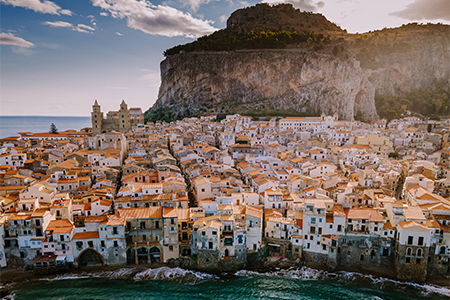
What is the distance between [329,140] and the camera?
55.3 metres

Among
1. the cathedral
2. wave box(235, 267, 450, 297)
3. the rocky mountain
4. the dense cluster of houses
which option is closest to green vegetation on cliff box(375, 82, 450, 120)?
the rocky mountain

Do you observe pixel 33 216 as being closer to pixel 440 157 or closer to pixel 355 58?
pixel 440 157

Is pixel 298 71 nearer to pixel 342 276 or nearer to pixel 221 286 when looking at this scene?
pixel 342 276

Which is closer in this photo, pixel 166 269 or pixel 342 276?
pixel 342 276

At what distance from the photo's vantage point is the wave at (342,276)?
905 inches

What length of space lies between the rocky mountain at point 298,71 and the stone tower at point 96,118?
34.9 meters

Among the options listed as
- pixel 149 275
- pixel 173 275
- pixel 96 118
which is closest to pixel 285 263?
pixel 173 275

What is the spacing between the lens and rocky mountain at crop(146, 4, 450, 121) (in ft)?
270

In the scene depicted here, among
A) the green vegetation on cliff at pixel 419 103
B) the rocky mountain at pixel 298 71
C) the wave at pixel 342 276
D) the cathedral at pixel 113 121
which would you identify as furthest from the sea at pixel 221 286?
the green vegetation on cliff at pixel 419 103

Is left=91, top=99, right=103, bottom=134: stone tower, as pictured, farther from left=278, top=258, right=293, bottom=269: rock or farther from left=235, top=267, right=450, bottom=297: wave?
left=278, top=258, right=293, bottom=269: rock

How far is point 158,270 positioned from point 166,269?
0.72 m

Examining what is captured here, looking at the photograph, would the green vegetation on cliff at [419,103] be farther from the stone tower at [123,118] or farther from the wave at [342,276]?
the stone tower at [123,118]

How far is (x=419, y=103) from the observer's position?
86.8m

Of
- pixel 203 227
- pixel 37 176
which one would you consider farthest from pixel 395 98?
pixel 37 176
